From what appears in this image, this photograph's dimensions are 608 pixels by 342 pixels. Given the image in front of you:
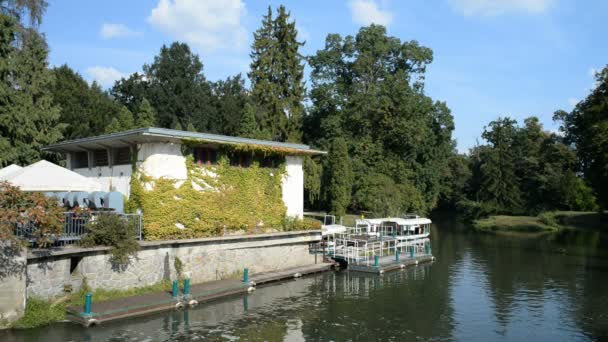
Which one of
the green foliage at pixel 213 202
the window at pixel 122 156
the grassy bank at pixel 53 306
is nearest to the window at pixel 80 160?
the window at pixel 122 156

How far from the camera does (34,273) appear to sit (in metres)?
16.7

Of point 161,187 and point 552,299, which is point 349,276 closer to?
point 552,299

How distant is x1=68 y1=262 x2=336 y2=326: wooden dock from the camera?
1658 cm

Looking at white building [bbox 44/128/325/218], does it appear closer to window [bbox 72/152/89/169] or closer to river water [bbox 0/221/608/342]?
window [bbox 72/152/89/169]

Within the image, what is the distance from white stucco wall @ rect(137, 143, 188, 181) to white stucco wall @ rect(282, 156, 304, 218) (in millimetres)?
6947

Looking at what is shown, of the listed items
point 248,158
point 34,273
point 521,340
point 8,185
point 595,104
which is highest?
point 595,104

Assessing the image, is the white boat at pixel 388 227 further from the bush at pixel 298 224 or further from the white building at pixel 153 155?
the white building at pixel 153 155

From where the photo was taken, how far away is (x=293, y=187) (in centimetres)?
2809

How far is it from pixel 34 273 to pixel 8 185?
10.2 ft

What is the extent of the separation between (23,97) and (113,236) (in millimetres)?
19469

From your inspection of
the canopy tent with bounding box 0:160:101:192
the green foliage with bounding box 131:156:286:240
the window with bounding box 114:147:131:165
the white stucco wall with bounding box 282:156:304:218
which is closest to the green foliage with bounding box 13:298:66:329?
the canopy tent with bounding box 0:160:101:192

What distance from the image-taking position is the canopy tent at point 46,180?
18.5 metres

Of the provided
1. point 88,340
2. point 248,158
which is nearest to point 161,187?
point 248,158

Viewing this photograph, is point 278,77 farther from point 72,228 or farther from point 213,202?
point 72,228
